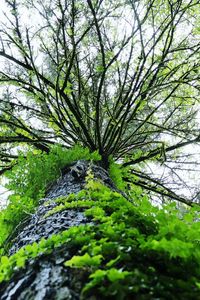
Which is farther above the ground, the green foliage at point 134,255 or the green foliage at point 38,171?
the green foliage at point 38,171

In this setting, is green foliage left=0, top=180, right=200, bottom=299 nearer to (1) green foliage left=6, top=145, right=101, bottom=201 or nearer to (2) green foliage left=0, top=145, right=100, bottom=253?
(2) green foliage left=0, top=145, right=100, bottom=253

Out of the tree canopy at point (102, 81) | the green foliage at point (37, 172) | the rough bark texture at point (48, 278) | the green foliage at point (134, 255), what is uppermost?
the tree canopy at point (102, 81)

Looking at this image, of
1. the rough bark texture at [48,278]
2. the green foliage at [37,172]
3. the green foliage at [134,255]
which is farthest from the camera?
the green foliage at [37,172]

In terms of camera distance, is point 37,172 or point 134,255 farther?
point 37,172

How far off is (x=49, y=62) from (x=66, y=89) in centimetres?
210

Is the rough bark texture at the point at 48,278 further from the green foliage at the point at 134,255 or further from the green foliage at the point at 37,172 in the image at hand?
the green foliage at the point at 37,172

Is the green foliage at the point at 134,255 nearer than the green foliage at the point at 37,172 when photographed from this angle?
Yes

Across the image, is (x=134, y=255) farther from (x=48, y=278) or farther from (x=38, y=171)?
(x=38, y=171)

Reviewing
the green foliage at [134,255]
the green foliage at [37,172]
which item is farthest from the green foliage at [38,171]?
the green foliage at [134,255]

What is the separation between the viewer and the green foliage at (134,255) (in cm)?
98

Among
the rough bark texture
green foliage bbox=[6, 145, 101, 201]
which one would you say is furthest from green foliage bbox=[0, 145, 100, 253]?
the rough bark texture

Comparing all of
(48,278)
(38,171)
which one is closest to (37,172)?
(38,171)

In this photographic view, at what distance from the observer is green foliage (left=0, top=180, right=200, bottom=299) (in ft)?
3.21

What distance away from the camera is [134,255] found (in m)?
1.20
